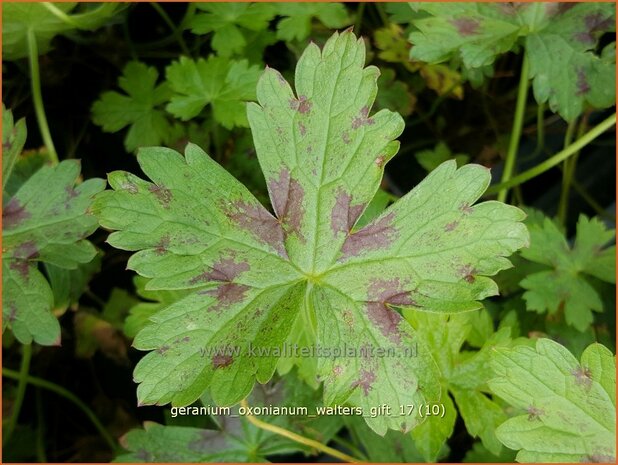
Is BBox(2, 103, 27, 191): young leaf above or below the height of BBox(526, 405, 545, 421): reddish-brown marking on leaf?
above

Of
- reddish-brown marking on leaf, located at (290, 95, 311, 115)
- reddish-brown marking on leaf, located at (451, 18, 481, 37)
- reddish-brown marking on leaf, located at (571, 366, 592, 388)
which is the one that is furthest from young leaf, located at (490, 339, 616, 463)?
reddish-brown marking on leaf, located at (451, 18, 481, 37)

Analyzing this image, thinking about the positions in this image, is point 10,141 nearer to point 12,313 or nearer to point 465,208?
point 12,313

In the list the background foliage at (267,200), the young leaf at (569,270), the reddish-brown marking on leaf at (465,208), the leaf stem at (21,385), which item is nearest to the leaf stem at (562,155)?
the background foliage at (267,200)

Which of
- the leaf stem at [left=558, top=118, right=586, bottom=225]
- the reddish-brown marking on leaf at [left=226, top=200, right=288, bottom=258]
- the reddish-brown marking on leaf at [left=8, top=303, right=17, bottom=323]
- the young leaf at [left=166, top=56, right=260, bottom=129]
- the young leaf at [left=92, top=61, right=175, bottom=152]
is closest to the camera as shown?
the reddish-brown marking on leaf at [left=226, top=200, right=288, bottom=258]

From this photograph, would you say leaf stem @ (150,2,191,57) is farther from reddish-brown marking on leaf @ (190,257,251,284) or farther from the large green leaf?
reddish-brown marking on leaf @ (190,257,251,284)

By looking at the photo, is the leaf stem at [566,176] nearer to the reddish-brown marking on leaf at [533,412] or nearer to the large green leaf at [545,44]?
the large green leaf at [545,44]
